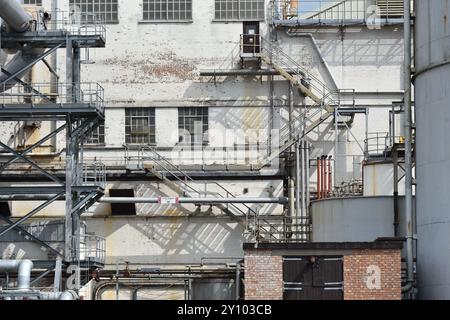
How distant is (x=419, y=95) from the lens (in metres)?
36.0

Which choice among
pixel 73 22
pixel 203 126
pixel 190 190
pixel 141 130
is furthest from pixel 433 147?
pixel 73 22

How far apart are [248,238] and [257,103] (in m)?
5.58

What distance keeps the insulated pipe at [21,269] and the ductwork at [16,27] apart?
20.6 feet

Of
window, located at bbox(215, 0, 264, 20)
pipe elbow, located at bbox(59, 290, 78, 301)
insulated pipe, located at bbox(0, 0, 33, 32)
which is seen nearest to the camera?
pipe elbow, located at bbox(59, 290, 78, 301)

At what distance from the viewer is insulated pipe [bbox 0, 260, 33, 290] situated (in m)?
38.7

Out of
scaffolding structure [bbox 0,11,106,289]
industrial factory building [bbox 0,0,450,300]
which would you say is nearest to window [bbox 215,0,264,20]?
industrial factory building [bbox 0,0,450,300]

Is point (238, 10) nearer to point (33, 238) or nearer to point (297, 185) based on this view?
point (297, 185)

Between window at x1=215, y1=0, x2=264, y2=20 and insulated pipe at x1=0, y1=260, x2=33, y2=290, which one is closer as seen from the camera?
insulated pipe at x1=0, y1=260, x2=33, y2=290

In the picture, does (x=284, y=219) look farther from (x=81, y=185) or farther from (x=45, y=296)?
(x=45, y=296)

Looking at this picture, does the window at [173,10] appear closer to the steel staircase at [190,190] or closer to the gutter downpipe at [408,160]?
the steel staircase at [190,190]

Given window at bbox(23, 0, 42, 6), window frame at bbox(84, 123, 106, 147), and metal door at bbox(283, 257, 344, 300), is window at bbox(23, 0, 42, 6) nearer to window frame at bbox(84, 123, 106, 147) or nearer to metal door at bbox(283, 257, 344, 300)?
window frame at bbox(84, 123, 106, 147)

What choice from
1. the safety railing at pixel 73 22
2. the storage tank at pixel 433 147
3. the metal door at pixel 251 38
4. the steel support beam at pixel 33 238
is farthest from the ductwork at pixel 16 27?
the storage tank at pixel 433 147

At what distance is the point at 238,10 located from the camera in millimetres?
49000

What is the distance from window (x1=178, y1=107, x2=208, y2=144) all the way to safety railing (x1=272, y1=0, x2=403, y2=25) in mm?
4790
